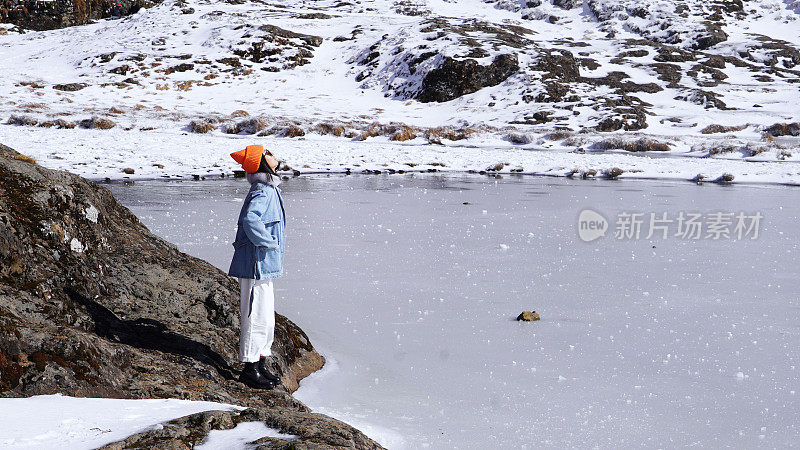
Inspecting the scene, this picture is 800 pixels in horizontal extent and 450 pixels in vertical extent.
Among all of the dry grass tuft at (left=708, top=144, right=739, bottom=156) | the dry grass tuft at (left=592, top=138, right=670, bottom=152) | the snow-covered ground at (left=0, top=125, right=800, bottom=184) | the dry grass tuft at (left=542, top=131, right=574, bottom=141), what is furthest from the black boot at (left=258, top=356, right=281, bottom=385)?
the dry grass tuft at (left=542, top=131, right=574, bottom=141)

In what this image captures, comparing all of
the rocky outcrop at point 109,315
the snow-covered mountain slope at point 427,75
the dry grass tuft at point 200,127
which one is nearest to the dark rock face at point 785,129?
the snow-covered mountain slope at point 427,75

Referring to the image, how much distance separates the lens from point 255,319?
14.1 ft

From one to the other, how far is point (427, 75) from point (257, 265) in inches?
1643

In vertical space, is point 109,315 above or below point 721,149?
above

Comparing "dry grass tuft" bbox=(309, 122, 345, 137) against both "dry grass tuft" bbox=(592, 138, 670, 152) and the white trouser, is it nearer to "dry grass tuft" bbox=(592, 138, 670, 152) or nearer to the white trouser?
"dry grass tuft" bbox=(592, 138, 670, 152)

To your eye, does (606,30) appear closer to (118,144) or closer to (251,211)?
(118,144)

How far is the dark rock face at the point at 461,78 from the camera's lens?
142ft

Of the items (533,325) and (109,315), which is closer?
(109,315)

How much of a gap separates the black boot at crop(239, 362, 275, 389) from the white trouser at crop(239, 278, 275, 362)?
0.05 metres

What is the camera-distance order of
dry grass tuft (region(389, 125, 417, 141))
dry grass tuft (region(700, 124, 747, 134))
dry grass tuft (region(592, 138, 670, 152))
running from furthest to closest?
1. dry grass tuft (region(700, 124, 747, 134))
2. dry grass tuft (region(389, 125, 417, 141))
3. dry grass tuft (region(592, 138, 670, 152))

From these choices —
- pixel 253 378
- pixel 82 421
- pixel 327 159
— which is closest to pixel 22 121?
pixel 327 159

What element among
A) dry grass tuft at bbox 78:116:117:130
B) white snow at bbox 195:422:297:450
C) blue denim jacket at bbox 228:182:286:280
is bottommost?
dry grass tuft at bbox 78:116:117:130

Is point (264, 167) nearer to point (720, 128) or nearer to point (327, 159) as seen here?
point (327, 159)

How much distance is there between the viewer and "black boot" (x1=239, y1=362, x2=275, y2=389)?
13.9ft
